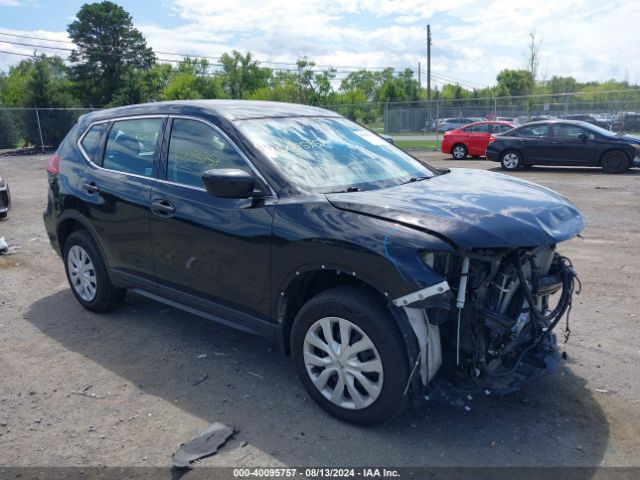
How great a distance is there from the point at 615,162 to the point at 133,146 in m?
13.8

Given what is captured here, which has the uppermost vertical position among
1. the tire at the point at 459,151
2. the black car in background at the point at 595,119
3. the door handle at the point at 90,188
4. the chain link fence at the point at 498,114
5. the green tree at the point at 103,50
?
the green tree at the point at 103,50

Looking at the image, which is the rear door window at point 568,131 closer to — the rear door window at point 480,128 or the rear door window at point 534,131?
the rear door window at point 534,131

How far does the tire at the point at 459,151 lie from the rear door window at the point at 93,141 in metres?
16.9

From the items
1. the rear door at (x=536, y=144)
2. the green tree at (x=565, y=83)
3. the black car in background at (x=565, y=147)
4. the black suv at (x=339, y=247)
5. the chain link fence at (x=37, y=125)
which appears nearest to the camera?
the black suv at (x=339, y=247)

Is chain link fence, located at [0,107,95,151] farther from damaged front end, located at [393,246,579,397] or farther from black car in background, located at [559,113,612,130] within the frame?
damaged front end, located at [393,246,579,397]

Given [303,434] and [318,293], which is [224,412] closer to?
[303,434]

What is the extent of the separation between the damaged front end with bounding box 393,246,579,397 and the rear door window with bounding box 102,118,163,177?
248 centimetres

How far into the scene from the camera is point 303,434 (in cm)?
331

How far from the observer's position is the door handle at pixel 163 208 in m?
4.12

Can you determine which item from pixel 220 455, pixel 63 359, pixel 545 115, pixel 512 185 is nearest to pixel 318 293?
pixel 220 455

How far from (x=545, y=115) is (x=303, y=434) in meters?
29.2

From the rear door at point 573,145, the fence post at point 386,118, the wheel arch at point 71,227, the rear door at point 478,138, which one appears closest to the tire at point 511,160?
the rear door at point 573,145

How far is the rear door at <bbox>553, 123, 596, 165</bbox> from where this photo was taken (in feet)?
49.9

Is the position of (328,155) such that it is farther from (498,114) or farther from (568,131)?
(498,114)
